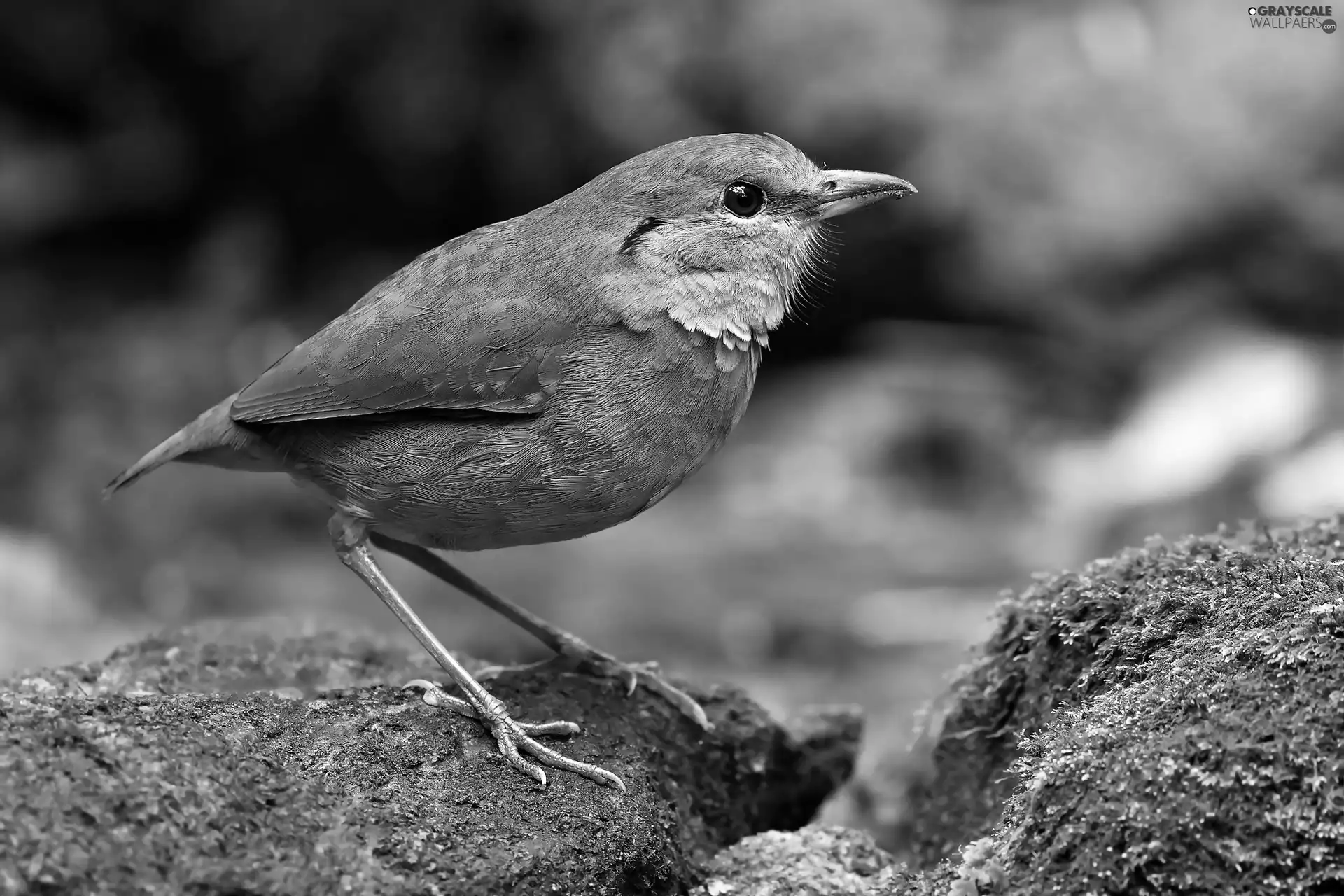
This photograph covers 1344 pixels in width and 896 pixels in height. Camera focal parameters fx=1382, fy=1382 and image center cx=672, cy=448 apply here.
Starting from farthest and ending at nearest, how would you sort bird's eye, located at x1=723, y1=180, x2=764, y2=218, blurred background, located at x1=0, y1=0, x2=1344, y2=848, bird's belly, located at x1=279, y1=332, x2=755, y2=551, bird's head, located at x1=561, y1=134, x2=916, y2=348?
1. blurred background, located at x1=0, y1=0, x2=1344, y2=848
2. bird's eye, located at x1=723, y1=180, x2=764, y2=218
3. bird's head, located at x1=561, y1=134, x2=916, y2=348
4. bird's belly, located at x1=279, y1=332, x2=755, y2=551

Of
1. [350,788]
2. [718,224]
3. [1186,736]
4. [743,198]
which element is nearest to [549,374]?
[718,224]

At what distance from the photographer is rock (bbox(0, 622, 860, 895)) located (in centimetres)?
302

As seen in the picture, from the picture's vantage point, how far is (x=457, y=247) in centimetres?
499

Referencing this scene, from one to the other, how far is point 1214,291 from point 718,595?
674 centimetres

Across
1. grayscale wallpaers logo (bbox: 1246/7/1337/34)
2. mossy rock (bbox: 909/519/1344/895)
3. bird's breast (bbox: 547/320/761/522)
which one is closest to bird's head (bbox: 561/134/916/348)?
bird's breast (bbox: 547/320/761/522)

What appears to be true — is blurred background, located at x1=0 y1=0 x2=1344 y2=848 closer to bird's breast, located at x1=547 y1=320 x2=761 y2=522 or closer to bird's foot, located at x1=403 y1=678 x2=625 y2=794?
bird's breast, located at x1=547 y1=320 x2=761 y2=522

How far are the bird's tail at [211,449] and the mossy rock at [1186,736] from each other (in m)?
2.84

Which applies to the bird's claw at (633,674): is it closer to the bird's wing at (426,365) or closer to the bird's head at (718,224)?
the bird's wing at (426,365)

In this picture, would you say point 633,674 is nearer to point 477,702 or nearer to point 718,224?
point 477,702

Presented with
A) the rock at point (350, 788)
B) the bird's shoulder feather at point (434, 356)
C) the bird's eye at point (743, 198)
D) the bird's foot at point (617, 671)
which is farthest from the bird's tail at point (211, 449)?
the bird's eye at point (743, 198)

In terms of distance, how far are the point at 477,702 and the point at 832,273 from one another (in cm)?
821

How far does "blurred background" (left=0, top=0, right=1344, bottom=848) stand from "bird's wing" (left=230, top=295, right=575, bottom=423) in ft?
19.4

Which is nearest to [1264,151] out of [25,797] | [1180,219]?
[1180,219]

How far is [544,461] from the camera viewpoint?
4406 mm
